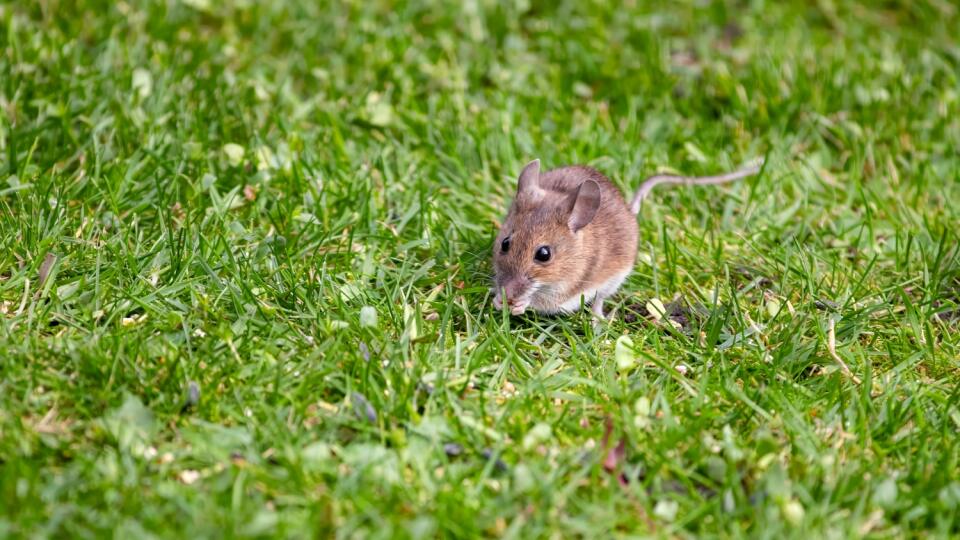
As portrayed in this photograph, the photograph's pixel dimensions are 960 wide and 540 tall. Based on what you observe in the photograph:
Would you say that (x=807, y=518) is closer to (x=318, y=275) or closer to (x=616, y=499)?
(x=616, y=499)

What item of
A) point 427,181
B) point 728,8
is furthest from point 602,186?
point 728,8

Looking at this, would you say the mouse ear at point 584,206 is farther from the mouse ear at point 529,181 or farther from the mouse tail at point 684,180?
the mouse tail at point 684,180

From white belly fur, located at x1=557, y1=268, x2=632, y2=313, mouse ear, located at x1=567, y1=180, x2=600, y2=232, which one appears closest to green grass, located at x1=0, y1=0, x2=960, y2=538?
white belly fur, located at x1=557, y1=268, x2=632, y2=313

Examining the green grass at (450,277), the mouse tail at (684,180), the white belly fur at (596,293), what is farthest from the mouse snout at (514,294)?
the mouse tail at (684,180)

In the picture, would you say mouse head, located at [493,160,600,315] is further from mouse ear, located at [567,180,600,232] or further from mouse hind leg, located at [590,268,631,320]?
mouse hind leg, located at [590,268,631,320]

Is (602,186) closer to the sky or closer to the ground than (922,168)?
closer to the sky

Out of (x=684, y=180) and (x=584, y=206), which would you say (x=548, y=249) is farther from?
(x=684, y=180)
